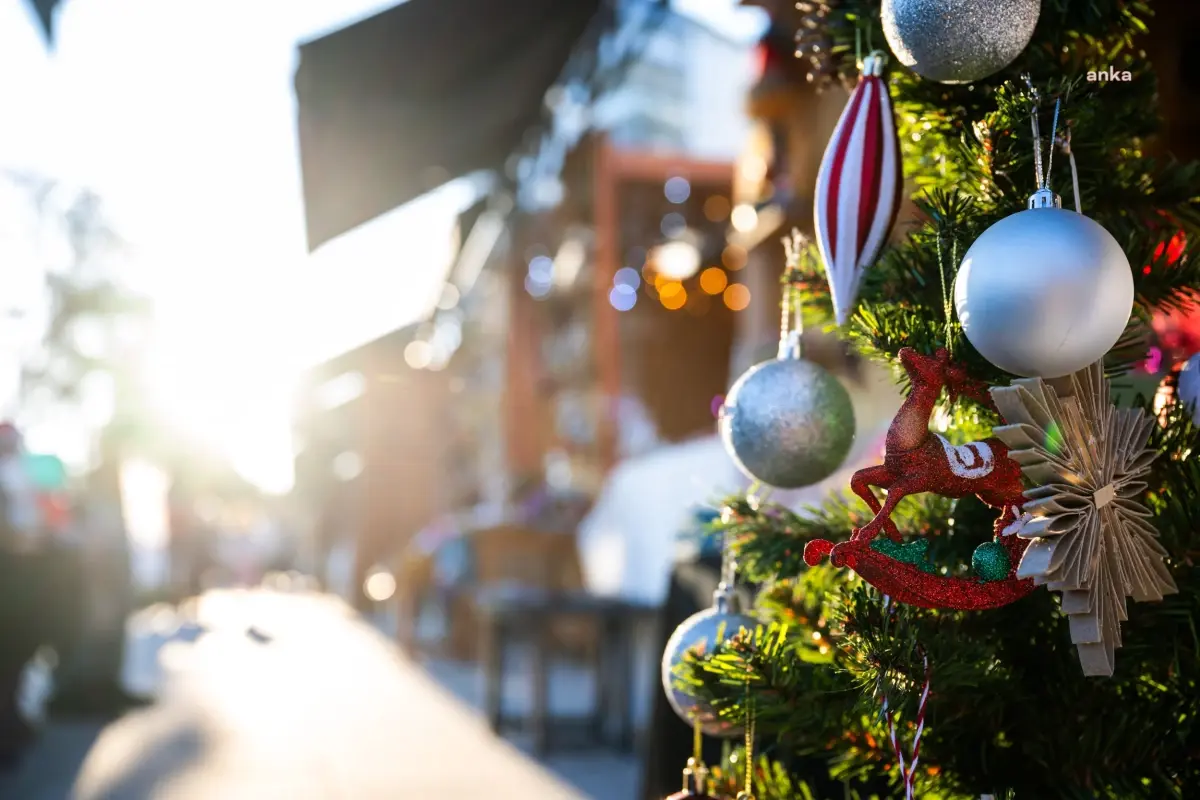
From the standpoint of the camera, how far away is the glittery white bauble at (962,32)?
0.79 m

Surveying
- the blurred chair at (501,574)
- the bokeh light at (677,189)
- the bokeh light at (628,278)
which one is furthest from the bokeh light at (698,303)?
the blurred chair at (501,574)

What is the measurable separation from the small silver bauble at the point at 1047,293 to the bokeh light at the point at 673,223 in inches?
235

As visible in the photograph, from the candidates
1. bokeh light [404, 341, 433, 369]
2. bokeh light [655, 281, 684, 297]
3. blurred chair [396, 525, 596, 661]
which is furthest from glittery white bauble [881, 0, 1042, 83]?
bokeh light [404, 341, 433, 369]

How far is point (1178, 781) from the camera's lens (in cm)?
85

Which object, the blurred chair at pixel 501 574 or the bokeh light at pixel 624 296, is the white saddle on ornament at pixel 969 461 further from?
the bokeh light at pixel 624 296

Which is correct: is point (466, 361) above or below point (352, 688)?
above

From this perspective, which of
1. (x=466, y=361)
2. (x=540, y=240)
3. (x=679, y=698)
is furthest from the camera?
(x=466, y=361)

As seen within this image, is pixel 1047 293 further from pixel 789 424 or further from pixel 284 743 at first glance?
pixel 284 743

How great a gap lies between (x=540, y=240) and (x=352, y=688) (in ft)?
10.5

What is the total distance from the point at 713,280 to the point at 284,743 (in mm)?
3778

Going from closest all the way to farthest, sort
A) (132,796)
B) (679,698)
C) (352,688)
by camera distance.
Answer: (679,698) < (132,796) < (352,688)

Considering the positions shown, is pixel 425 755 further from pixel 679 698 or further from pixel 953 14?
pixel 953 14

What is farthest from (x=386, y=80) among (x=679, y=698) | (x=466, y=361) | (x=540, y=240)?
(x=466, y=361)

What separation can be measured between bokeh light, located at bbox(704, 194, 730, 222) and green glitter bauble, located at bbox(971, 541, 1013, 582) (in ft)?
19.8
